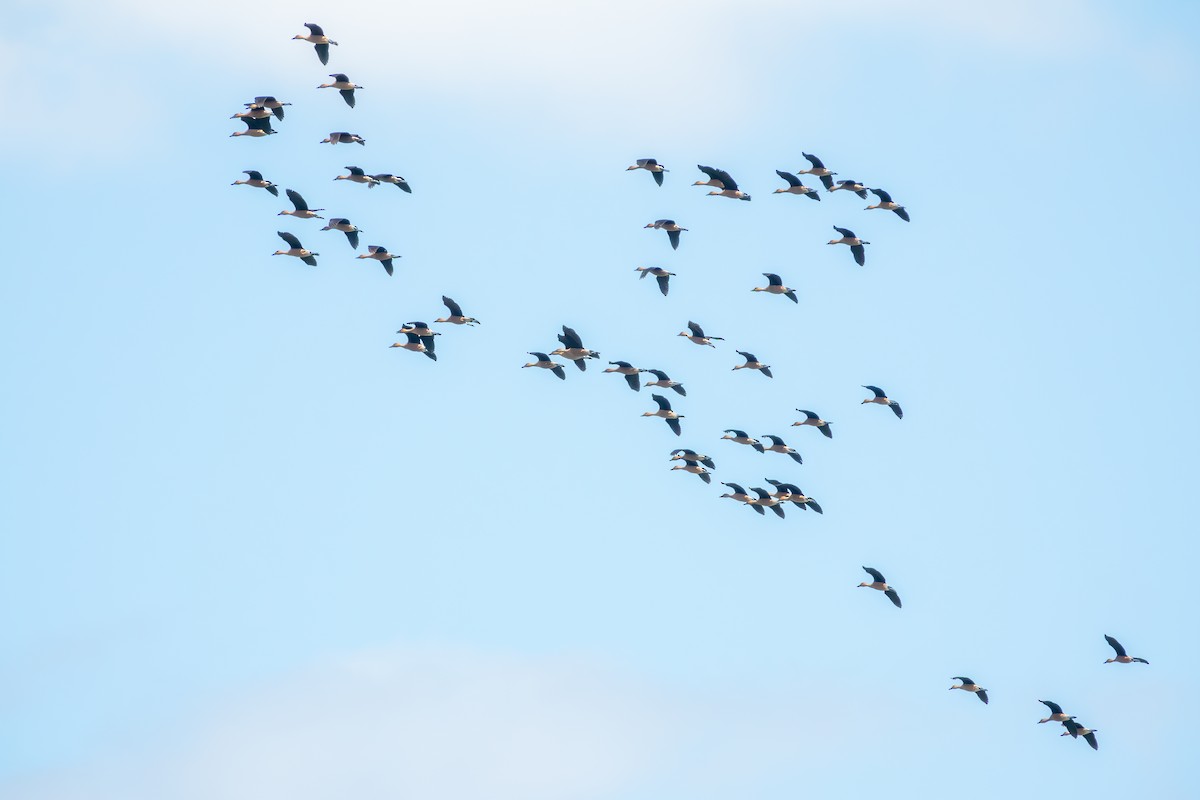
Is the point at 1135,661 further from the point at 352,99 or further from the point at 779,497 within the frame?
the point at 352,99

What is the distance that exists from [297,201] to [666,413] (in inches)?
592

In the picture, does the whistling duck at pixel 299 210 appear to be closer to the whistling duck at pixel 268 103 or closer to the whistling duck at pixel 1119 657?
the whistling duck at pixel 268 103

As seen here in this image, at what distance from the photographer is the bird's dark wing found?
283 feet

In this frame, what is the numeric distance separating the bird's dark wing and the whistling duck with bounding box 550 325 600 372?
9596 mm

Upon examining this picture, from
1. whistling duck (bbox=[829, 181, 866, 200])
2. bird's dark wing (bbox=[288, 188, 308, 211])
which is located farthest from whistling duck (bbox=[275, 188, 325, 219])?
whistling duck (bbox=[829, 181, 866, 200])

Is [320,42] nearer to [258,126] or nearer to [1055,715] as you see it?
[258,126]

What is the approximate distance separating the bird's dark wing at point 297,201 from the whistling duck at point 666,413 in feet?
46.0

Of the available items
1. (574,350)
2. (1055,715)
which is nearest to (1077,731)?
(1055,715)

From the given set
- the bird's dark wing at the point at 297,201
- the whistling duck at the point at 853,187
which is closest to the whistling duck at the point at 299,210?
the bird's dark wing at the point at 297,201

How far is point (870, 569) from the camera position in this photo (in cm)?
8881

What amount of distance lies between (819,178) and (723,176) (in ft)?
12.8

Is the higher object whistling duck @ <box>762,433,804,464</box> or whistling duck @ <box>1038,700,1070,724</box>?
whistling duck @ <box>762,433,804,464</box>

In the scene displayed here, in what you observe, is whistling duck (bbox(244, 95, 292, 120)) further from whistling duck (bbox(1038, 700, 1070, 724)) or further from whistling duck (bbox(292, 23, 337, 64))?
whistling duck (bbox(1038, 700, 1070, 724))

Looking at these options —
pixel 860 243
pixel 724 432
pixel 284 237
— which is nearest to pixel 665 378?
pixel 724 432
